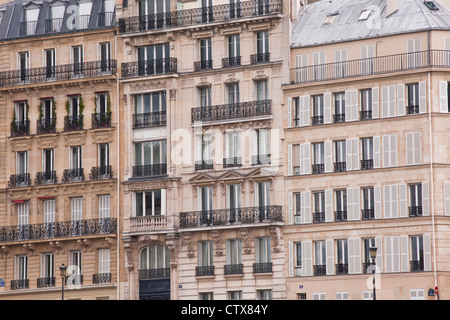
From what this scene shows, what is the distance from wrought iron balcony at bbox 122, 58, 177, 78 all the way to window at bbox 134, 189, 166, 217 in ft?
23.9

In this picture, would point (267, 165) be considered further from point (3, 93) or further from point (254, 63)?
point (3, 93)

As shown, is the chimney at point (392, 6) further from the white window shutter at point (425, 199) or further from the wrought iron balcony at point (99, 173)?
the wrought iron balcony at point (99, 173)

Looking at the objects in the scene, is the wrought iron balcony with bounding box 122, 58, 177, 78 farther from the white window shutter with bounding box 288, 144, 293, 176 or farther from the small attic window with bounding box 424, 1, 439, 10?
the small attic window with bounding box 424, 1, 439, 10

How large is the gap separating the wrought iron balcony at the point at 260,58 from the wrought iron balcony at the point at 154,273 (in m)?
13.3

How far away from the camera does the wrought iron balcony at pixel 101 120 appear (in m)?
70.9

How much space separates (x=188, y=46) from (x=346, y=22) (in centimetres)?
980

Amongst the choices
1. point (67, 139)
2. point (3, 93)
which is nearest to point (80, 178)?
point (67, 139)

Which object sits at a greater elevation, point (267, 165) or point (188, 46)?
point (188, 46)

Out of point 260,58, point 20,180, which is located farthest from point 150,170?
point 260,58

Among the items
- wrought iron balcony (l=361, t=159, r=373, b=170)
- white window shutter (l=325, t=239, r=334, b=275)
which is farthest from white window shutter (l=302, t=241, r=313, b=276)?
→ wrought iron balcony (l=361, t=159, r=373, b=170)

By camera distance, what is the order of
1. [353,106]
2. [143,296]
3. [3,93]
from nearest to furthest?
1. [353,106]
2. [143,296]
3. [3,93]

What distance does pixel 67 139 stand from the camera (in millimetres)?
72000

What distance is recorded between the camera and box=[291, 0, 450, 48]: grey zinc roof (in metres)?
63.6

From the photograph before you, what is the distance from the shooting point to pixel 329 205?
63.8 m
